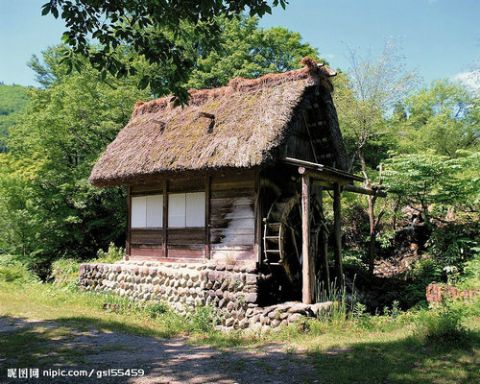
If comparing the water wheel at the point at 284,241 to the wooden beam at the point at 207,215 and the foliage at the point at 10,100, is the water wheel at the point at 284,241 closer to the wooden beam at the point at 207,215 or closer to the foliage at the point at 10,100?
the wooden beam at the point at 207,215

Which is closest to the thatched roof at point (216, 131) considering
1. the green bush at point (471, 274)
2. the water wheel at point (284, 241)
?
the water wheel at point (284, 241)

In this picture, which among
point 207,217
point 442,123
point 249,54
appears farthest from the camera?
point 249,54

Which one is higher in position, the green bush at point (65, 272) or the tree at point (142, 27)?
the tree at point (142, 27)

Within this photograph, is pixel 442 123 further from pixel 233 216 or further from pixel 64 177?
pixel 64 177

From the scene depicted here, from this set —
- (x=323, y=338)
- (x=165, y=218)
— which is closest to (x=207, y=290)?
(x=165, y=218)

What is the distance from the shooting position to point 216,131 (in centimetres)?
1133

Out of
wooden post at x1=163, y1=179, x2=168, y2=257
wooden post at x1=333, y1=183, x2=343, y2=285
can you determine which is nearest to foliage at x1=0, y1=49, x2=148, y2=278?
wooden post at x1=163, y1=179, x2=168, y2=257

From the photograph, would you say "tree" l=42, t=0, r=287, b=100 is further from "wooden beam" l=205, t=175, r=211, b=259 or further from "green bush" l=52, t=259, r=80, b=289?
"green bush" l=52, t=259, r=80, b=289

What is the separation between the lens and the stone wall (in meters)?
9.16

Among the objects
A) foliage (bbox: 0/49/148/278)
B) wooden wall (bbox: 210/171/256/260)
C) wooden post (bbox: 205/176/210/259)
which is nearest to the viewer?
wooden wall (bbox: 210/171/256/260)

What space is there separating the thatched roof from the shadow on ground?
4.42 metres

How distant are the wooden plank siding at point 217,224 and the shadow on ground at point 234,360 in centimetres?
341

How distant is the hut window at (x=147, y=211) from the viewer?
1301 centimetres

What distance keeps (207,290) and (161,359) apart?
4100 millimetres
